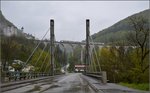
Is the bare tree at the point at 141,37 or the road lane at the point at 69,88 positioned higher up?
the bare tree at the point at 141,37

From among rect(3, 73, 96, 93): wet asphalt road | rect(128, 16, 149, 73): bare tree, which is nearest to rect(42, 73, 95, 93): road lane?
rect(3, 73, 96, 93): wet asphalt road

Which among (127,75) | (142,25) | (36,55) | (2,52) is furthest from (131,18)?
(36,55)

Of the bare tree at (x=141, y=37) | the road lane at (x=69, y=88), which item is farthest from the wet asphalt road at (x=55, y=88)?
the bare tree at (x=141, y=37)

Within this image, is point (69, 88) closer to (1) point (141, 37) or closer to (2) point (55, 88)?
(2) point (55, 88)

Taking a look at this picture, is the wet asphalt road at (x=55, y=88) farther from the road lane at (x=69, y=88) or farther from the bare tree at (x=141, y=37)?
the bare tree at (x=141, y=37)

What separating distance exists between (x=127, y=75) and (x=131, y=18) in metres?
11.1

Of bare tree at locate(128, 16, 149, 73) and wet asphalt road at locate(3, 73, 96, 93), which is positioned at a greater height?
bare tree at locate(128, 16, 149, 73)

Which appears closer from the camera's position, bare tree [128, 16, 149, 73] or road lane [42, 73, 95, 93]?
road lane [42, 73, 95, 93]

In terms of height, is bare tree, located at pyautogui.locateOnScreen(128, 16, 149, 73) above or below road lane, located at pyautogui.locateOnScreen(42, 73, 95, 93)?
above

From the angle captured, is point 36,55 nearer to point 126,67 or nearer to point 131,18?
point 126,67

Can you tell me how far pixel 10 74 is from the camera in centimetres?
3981

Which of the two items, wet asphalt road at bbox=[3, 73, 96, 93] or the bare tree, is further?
the bare tree

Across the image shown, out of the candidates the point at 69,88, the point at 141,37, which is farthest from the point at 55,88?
the point at 141,37

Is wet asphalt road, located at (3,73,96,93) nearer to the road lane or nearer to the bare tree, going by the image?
the road lane
